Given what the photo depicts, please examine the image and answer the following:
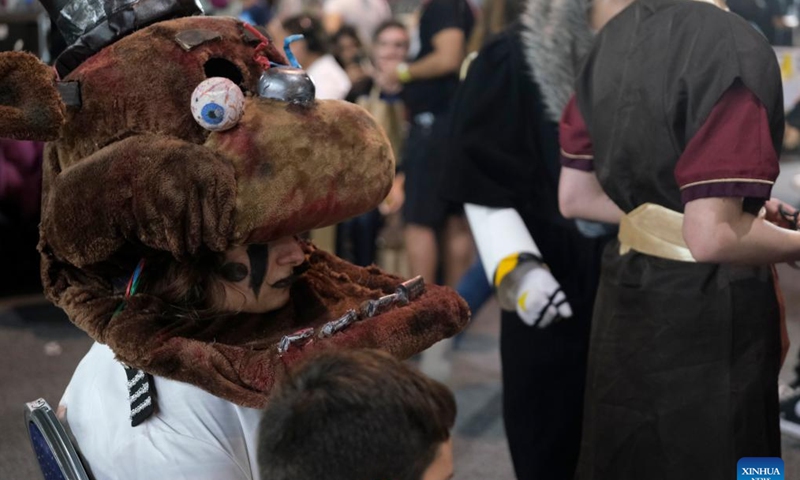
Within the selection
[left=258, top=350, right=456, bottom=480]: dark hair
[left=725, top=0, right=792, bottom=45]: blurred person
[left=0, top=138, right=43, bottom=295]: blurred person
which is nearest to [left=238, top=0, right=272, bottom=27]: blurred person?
[left=0, top=138, right=43, bottom=295]: blurred person

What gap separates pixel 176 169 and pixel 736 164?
2.32ft

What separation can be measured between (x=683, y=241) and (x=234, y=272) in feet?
2.05

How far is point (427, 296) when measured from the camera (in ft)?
4.73

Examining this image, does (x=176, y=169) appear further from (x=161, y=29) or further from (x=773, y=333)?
(x=773, y=333)

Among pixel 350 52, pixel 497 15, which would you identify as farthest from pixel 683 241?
pixel 350 52

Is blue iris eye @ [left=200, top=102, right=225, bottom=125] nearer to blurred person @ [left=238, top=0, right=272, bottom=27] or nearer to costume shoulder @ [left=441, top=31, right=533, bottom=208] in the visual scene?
costume shoulder @ [left=441, top=31, right=533, bottom=208]

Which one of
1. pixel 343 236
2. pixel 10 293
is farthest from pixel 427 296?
pixel 10 293

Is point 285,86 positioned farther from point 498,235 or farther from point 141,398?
point 498,235

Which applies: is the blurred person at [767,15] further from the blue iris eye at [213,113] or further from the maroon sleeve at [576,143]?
the blue iris eye at [213,113]

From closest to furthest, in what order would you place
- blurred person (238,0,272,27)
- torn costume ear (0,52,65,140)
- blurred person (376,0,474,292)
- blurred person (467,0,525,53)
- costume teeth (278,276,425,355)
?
torn costume ear (0,52,65,140) → costume teeth (278,276,425,355) → blurred person (467,0,525,53) → blurred person (376,0,474,292) → blurred person (238,0,272,27)

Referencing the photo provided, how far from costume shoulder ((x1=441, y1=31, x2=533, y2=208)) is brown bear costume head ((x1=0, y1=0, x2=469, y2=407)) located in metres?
0.70

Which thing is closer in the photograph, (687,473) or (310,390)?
(310,390)

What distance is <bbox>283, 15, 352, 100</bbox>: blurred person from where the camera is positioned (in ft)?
12.5

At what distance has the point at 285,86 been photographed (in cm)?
130
